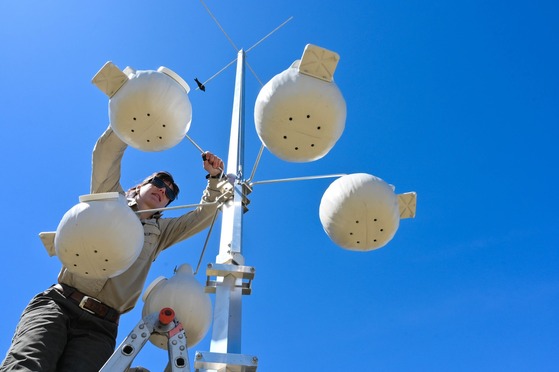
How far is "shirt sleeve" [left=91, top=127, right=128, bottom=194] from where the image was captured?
16.3 feet

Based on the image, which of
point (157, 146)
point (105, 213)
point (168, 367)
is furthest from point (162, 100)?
point (168, 367)

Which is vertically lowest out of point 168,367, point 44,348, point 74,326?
point 168,367

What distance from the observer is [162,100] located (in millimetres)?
3990

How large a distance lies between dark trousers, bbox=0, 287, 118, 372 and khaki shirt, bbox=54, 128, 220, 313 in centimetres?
17

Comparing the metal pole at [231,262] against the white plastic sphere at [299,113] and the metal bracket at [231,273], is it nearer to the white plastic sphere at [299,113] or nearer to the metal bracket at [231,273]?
the metal bracket at [231,273]

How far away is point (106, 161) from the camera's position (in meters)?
4.99

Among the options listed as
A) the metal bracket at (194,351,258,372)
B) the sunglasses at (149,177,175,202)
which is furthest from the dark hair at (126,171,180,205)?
the metal bracket at (194,351,258,372)

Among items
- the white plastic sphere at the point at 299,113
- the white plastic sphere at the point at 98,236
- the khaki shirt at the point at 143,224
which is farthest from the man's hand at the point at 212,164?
the white plastic sphere at the point at 98,236

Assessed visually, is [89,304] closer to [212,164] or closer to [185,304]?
[185,304]

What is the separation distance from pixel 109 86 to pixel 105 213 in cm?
102

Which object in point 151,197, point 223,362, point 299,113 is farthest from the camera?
point 151,197

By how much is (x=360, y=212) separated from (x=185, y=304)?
1286 mm

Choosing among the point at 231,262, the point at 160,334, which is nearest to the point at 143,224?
the point at 231,262

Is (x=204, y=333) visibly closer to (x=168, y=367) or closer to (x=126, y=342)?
(x=168, y=367)
